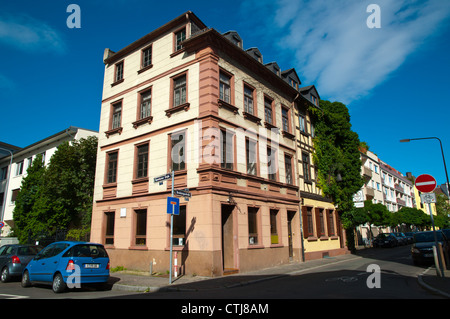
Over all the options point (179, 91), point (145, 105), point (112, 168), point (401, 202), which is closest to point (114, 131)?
point (112, 168)

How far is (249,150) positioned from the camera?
53.7ft

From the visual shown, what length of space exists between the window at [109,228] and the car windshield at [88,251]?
6660 mm

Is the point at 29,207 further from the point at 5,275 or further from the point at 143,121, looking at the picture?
the point at 143,121

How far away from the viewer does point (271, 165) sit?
58.5ft

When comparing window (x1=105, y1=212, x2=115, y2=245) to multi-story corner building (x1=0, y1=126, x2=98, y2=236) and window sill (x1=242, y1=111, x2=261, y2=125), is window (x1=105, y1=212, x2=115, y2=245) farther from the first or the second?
multi-story corner building (x1=0, y1=126, x2=98, y2=236)

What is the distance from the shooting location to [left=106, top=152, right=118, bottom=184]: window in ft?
58.7

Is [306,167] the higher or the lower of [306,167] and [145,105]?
the lower

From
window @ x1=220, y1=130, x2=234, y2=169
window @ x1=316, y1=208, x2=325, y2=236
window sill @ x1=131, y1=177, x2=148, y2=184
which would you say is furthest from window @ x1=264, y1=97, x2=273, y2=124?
window sill @ x1=131, y1=177, x2=148, y2=184

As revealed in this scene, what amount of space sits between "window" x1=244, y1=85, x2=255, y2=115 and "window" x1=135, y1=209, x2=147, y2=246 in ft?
25.5

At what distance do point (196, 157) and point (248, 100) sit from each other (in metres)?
5.27

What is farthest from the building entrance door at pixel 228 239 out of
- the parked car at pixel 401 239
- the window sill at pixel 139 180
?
the parked car at pixel 401 239

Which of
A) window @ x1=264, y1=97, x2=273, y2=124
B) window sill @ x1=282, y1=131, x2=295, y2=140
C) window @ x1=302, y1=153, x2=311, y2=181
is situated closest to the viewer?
window @ x1=264, y1=97, x2=273, y2=124

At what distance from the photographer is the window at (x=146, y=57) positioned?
58.8 feet
